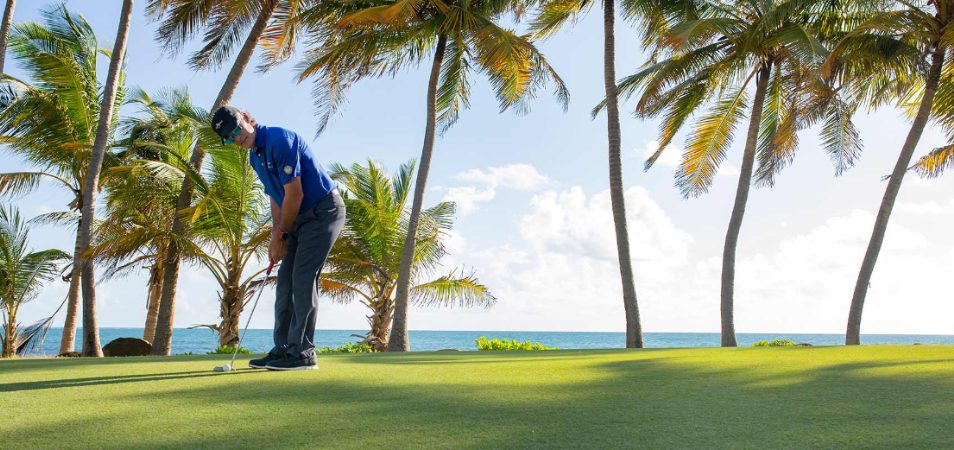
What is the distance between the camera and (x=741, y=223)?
15.4m

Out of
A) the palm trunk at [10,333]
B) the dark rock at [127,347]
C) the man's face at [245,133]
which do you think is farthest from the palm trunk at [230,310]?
the man's face at [245,133]

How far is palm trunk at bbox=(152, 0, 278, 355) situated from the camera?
14.3 metres

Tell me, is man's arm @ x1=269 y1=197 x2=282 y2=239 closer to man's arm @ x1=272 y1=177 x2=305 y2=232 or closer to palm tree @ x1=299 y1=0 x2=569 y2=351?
man's arm @ x1=272 y1=177 x2=305 y2=232

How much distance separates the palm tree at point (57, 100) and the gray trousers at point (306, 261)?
36.7 ft

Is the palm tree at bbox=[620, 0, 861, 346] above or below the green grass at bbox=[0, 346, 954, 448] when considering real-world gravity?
above

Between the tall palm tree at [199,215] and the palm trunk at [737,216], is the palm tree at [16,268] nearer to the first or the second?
the tall palm tree at [199,215]

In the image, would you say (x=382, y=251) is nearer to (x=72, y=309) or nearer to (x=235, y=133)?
(x=72, y=309)

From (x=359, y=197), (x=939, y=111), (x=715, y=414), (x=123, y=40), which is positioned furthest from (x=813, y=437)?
(x=359, y=197)

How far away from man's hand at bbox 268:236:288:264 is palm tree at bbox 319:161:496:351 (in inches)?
517

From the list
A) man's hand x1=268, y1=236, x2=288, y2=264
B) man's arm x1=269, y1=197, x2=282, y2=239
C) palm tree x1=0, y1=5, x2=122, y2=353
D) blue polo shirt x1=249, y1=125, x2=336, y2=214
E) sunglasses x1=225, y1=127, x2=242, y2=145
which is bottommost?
man's hand x1=268, y1=236, x2=288, y2=264

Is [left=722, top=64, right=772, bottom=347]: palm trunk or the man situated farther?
[left=722, top=64, right=772, bottom=347]: palm trunk

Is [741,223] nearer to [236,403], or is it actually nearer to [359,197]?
[359,197]

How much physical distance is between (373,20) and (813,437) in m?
12.6

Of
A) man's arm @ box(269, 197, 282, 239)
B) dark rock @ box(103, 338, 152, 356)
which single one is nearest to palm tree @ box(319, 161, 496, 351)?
dark rock @ box(103, 338, 152, 356)
